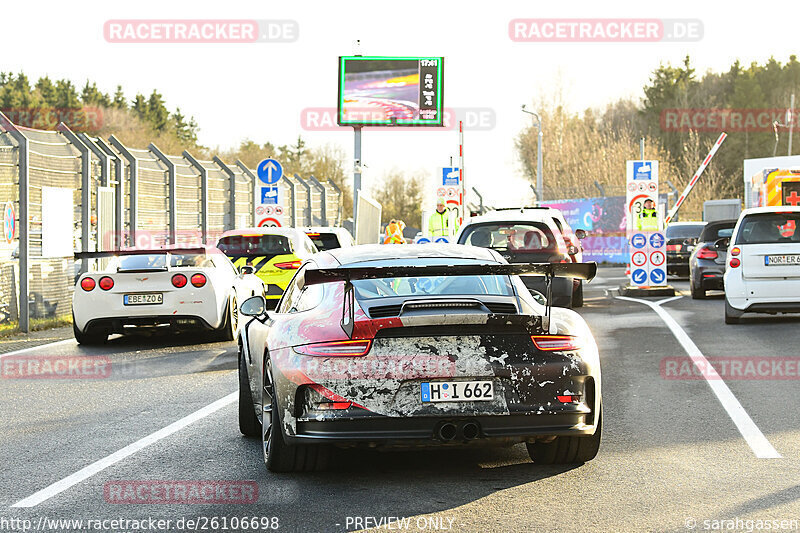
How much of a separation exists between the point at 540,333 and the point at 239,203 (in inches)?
996

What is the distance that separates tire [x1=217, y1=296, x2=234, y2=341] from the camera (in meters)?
14.8

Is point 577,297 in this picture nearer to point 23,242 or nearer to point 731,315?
point 731,315

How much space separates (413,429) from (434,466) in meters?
0.89

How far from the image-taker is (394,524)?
17.9 feet

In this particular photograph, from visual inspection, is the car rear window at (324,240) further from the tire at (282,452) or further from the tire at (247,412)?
the tire at (282,452)

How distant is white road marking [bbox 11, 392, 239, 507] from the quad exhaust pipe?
2.03 meters

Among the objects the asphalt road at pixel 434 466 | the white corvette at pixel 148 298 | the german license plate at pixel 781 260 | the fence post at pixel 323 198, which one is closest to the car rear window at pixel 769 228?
the german license plate at pixel 781 260

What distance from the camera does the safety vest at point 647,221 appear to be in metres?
23.4

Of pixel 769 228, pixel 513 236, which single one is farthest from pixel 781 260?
pixel 513 236

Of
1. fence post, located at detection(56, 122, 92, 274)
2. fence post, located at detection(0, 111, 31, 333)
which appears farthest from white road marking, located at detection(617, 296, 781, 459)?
fence post, located at detection(56, 122, 92, 274)

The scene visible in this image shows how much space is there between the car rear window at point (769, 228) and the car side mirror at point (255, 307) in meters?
10.5

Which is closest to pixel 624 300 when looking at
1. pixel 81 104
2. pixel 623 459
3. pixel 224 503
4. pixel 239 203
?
pixel 239 203

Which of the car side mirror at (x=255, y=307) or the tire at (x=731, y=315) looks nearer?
the car side mirror at (x=255, y=307)

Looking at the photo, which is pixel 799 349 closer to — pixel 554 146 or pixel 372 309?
pixel 372 309
